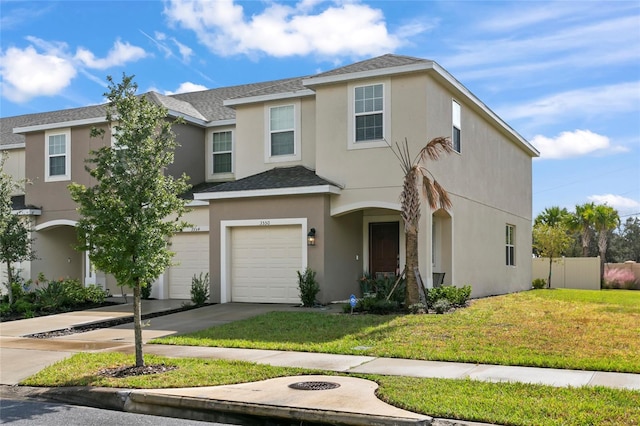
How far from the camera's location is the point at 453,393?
26.5 ft

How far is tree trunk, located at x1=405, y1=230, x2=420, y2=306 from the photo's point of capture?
623 inches

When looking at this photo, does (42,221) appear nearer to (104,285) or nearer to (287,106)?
(104,285)

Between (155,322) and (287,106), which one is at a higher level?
(287,106)

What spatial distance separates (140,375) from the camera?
982cm

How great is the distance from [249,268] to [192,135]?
675cm

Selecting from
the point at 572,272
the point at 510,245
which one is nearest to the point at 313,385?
the point at 510,245

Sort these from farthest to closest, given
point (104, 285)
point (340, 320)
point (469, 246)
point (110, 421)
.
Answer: point (104, 285)
point (469, 246)
point (340, 320)
point (110, 421)

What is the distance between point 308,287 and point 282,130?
579 centimetres

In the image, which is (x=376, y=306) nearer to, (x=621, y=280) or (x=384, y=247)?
(x=384, y=247)

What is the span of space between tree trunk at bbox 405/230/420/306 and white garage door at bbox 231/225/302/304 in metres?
4.03

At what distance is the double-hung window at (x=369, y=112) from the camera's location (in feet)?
59.8

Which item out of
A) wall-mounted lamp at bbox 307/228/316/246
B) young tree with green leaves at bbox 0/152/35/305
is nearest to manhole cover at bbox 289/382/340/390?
wall-mounted lamp at bbox 307/228/316/246

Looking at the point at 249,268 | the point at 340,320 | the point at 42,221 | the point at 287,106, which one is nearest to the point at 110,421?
the point at 340,320

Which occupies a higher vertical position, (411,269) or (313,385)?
(411,269)
